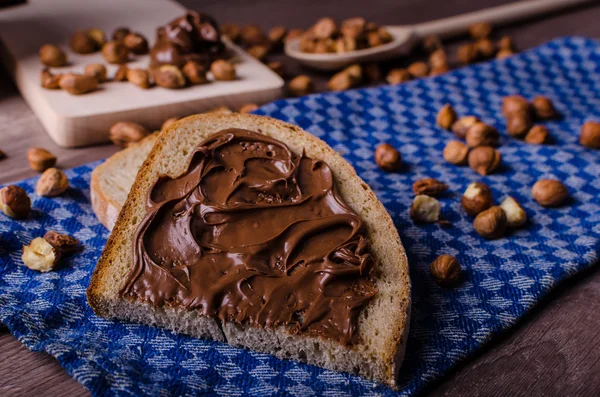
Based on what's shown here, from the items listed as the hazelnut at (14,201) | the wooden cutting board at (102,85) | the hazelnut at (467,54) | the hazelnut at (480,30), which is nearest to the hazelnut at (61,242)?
the hazelnut at (14,201)

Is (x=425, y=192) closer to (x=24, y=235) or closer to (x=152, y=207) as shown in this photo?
(x=152, y=207)

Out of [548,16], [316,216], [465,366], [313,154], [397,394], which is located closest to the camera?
[397,394]

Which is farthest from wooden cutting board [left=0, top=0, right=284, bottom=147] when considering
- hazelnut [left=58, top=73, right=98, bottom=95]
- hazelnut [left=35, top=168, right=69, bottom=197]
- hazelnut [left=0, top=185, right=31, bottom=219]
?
hazelnut [left=0, top=185, right=31, bottom=219]

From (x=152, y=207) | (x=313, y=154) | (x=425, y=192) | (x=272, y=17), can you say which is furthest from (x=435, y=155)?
(x=272, y=17)

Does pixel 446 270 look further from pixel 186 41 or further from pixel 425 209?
pixel 186 41

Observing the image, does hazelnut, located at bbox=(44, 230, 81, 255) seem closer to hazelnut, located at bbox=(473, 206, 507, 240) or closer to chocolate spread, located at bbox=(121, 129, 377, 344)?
chocolate spread, located at bbox=(121, 129, 377, 344)

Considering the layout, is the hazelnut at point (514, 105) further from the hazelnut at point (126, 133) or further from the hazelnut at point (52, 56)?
the hazelnut at point (52, 56)

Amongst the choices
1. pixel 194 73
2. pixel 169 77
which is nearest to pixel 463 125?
pixel 194 73
